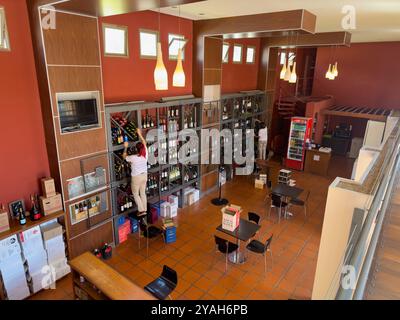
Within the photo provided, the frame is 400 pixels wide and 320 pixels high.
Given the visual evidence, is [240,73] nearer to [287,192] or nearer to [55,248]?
[287,192]

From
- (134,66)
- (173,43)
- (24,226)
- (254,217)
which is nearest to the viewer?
(24,226)

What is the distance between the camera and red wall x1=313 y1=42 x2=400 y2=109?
11820 mm

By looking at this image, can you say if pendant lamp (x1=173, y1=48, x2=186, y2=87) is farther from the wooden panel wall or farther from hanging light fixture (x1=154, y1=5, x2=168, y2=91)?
the wooden panel wall

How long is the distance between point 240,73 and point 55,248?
8.04 m

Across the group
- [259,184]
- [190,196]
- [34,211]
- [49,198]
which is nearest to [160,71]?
[49,198]

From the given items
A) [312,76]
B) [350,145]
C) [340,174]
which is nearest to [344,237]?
[340,174]

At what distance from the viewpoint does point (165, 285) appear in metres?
4.50

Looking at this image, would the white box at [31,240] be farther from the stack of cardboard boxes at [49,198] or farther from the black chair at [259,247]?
the black chair at [259,247]

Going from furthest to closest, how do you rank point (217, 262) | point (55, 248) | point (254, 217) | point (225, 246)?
1. point (254, 217)
2. point (217, 262)
3. point (225, 246)
4. point (55, 248)

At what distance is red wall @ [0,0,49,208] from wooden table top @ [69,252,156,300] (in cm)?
178

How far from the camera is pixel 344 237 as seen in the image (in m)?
3.69

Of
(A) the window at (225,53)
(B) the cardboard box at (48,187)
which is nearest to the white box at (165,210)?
(B) the cardboard box at (48,187)

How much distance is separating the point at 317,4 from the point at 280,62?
7363 millimetres

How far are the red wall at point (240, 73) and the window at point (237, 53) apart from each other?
0.13 metres
